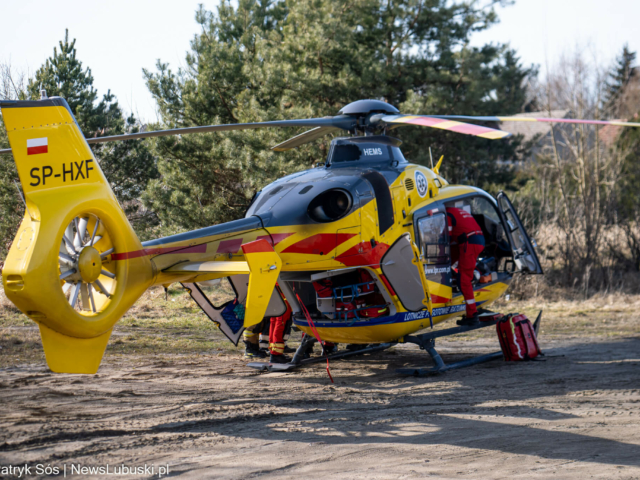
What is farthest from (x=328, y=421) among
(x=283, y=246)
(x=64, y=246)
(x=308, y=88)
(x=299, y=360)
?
(x=308, y=88)

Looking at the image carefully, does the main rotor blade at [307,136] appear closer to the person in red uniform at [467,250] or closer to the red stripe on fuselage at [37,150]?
the person in red uniform at [467,250]

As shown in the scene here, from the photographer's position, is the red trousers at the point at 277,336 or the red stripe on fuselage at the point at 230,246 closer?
the red stripe on fuselage at the point at 230,246

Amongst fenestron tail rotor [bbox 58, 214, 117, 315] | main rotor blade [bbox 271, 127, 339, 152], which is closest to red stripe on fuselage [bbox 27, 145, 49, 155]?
fenestron tail rotor [bbox 58, 214, 117, 315]

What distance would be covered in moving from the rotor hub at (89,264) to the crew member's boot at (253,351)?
4.67m

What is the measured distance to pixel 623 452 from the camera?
5086 mm

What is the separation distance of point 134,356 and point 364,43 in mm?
12567

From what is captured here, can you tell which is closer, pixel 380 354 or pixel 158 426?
pixel 158 426

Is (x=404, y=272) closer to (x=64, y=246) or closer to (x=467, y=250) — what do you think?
(x=467, y=250)

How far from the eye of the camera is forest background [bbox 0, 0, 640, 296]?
15219mm

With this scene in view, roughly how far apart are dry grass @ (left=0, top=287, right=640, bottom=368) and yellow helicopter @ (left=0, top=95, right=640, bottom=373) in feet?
8.46

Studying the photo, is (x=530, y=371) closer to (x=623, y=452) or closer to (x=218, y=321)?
(x=623, y=452)

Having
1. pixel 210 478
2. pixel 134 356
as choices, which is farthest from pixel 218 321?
pixel 210 478

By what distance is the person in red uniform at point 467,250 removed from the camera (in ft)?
28.5

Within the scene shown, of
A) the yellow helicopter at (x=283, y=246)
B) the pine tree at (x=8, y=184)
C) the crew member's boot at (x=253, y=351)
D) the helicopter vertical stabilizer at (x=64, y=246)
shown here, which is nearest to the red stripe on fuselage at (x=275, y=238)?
the yellow helicopter at (x=283, y=246)
